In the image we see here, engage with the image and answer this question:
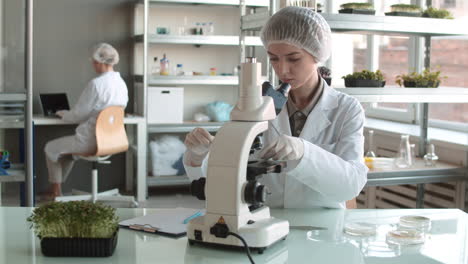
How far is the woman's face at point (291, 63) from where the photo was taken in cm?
210

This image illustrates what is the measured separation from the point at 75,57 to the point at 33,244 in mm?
4491

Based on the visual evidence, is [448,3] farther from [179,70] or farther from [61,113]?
[61,113]

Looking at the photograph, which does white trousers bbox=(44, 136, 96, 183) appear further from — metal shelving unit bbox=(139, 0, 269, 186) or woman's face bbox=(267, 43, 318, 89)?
woman's face bbox=(267, 43, 318, 89)

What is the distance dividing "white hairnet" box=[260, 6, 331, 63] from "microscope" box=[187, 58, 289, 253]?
62 centimetres

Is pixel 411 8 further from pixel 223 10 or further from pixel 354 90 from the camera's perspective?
pixel 223 10

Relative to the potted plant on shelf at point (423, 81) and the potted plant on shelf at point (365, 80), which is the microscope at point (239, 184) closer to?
the potted plant on shelf at point (365, 80)

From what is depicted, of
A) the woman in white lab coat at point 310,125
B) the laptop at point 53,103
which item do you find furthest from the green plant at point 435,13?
the laptop at point 53,103

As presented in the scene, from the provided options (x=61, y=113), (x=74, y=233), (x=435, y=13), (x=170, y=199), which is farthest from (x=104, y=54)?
(x=74, y=233)

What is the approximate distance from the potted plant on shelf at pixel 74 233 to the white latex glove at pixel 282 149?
1.55 ft

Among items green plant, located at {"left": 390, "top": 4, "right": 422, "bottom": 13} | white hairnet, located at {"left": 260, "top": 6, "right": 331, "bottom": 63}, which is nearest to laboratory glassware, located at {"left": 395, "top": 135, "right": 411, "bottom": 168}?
green plant, located at {"left": 390, "top": 4, "right": 422, "bottom": 13}

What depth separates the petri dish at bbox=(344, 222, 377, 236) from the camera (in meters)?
1.67

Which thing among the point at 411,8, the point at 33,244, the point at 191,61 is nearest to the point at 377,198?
the point at 411,8

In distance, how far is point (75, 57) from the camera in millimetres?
5824

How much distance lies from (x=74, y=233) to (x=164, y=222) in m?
0.34
